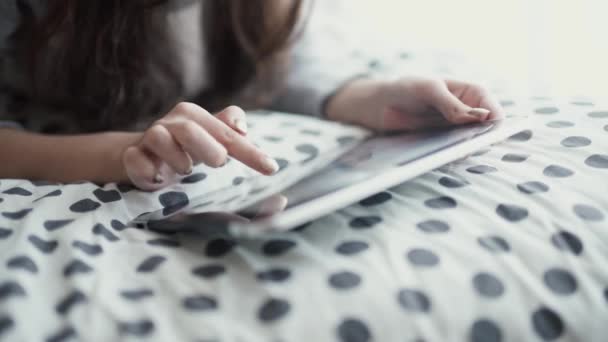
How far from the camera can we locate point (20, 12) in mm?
669

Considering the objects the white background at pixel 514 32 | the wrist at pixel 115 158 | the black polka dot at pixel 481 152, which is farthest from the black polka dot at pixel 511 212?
the white background at pixel 514 32

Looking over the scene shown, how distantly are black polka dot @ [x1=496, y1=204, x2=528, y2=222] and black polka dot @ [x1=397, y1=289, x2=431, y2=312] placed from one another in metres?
0.10

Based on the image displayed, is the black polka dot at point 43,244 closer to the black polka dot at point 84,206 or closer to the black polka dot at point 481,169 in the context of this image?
the black polka dot at point 84,206

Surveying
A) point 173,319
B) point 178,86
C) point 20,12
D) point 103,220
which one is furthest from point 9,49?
point 173,319

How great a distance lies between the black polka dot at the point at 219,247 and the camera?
39 cm

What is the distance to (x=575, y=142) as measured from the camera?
51cm

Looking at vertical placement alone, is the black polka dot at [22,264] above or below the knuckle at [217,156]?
below

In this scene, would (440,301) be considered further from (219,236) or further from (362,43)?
(362,43)

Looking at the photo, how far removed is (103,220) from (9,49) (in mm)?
359

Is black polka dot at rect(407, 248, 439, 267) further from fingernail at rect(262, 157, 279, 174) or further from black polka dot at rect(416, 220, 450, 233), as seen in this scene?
fingernail at rect(262, 157, 279, 174)

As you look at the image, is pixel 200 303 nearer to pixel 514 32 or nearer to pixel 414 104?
pixel 414 104

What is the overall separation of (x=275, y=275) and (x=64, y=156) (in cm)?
31

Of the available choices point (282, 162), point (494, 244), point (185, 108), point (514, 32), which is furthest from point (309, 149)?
point (514, 32)

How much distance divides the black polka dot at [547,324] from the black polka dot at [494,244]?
A: 0.04 meters
